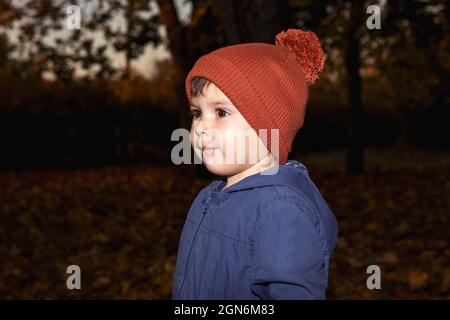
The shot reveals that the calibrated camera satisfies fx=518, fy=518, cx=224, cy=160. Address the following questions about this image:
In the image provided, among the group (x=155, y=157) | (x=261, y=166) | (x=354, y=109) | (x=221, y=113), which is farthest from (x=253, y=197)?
Answer: (x=155, y=157)

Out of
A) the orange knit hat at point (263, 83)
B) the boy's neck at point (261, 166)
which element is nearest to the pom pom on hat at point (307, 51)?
the orange knit hat at point (263, 83)

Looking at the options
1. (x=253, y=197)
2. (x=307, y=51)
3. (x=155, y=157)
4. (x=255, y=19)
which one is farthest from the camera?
(x=155, y=157)

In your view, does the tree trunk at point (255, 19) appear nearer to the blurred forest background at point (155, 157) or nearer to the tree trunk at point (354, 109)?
the blurred forest background at point (155, 157)

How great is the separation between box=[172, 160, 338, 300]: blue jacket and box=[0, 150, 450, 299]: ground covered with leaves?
296 cm

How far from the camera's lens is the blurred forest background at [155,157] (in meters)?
5.14

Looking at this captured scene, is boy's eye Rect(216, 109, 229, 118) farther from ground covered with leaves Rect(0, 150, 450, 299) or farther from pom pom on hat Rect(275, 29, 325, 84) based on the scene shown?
ground covered with leaves Rect(0, 150, 450, 299)

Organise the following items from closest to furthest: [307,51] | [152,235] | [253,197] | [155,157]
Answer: [253,197] → [307,51] → [152,235] → [155,157]

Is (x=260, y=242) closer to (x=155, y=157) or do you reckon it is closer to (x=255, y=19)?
(x=255, y=19)

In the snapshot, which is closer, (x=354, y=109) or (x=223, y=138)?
(x=223, y=138)

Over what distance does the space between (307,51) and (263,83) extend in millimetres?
317

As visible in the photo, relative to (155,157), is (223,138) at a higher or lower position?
lower

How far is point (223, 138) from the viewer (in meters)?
1.81

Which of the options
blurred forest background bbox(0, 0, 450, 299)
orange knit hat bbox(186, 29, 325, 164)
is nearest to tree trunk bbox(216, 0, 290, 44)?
blurred forest background bbox(0, 0, 450, 299)

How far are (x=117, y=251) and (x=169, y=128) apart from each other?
35.8ft
